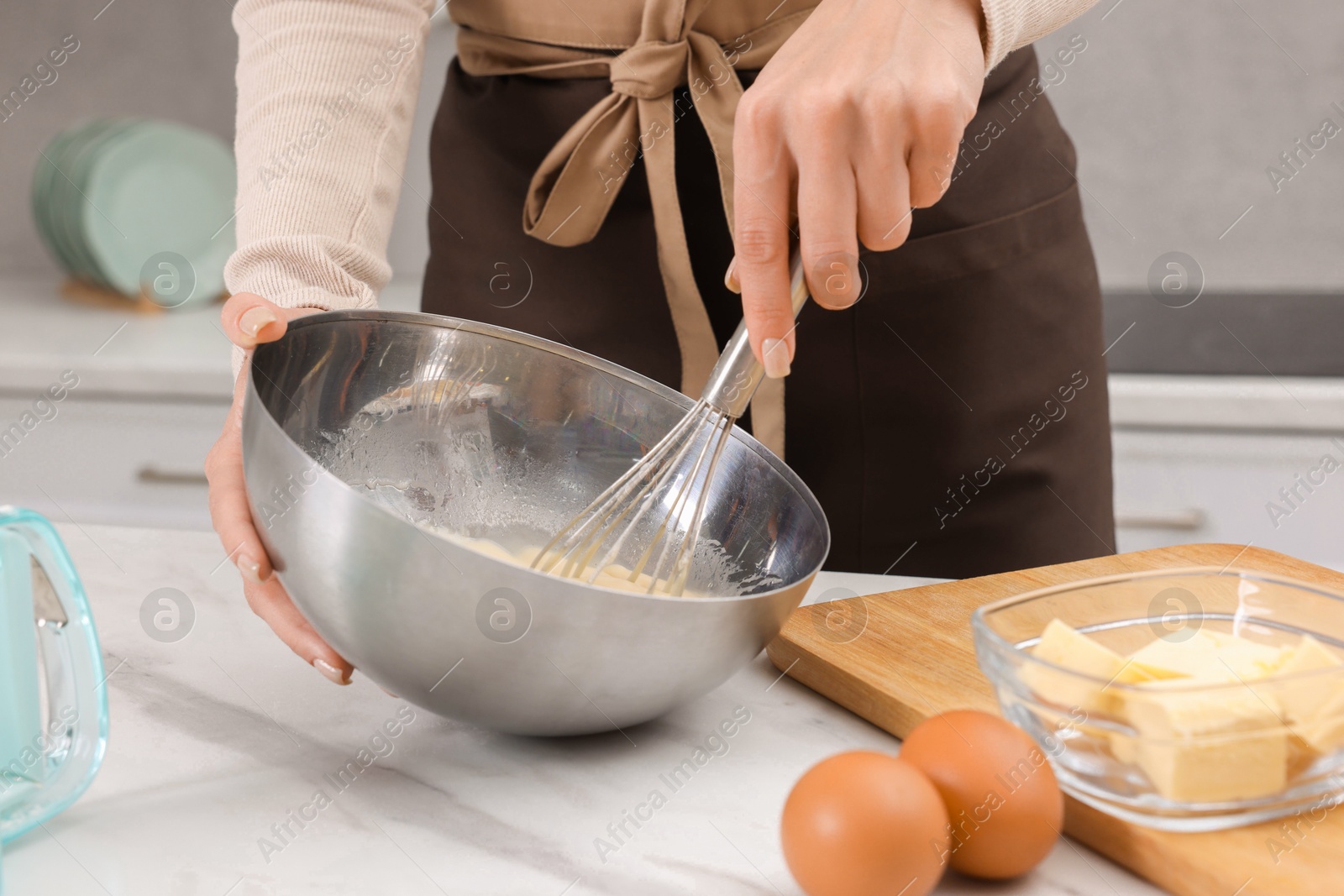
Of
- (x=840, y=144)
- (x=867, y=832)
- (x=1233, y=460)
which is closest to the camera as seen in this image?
(x=867, y=832)


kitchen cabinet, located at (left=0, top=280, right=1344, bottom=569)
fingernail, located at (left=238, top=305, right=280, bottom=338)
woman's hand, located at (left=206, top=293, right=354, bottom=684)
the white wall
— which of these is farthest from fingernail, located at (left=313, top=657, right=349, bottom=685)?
the white wall

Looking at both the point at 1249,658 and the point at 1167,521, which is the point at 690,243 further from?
the point at 1167,521

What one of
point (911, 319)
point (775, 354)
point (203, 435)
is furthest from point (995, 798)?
point (203, 435)

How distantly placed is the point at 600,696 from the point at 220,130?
162 centimetres

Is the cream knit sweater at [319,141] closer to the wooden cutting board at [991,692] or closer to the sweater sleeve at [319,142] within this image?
the sweater sleeve at [319,142]

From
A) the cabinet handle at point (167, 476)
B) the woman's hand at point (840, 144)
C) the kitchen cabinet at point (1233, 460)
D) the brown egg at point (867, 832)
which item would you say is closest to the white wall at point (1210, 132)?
the kitchen cabinet at point (1233, 460)

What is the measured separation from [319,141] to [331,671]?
329 mm

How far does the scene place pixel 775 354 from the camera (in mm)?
471

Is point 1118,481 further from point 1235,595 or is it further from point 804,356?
point 1235,595

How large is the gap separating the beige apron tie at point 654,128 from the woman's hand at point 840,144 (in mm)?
204

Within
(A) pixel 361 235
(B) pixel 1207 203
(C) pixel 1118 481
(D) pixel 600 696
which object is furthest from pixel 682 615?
(B) pixel 1207 203

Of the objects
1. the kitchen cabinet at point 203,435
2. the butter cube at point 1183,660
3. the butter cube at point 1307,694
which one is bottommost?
the kitchen cabinet at point 203,435

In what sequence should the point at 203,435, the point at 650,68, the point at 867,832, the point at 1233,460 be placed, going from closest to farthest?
the point at 867,832 < the point at 650,68 < the point at 1233,460 < the point at 203,435

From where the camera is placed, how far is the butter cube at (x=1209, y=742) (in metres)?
0.35
